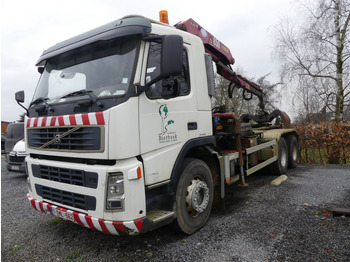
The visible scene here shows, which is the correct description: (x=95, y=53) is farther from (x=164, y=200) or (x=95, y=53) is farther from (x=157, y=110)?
(x=164, y=200)

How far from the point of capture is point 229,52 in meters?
5.48

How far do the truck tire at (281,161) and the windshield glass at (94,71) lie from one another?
5.20 metres

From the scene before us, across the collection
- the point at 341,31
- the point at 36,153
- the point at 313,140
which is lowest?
the point at 313,140

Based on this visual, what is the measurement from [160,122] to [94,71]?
0.96m

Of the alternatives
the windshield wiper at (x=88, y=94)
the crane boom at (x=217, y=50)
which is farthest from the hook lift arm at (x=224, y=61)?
the windshield wiper at (x=88, y=94)

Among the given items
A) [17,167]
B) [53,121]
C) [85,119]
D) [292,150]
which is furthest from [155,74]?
[17,167]

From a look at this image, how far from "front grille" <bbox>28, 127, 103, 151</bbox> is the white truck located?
0.01 m

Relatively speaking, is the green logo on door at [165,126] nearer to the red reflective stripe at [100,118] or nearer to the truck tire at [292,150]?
the red reflective stripe at [100,118]

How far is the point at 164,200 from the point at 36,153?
1.80m

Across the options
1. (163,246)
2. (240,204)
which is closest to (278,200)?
(240,204)

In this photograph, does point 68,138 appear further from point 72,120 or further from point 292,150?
point 292,150

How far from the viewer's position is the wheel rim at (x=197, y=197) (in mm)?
3279

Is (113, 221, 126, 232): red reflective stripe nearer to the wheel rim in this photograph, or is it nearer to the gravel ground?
the gravel ground

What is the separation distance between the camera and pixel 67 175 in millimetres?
2822
